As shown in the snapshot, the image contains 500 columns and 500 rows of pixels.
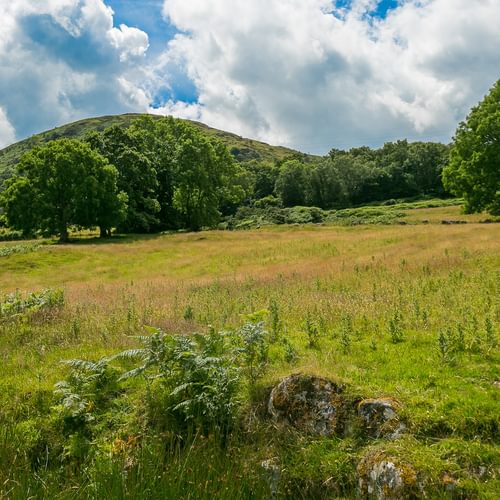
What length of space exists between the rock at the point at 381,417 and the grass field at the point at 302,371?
0.15 meters

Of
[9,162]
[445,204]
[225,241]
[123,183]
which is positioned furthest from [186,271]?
[9,162]

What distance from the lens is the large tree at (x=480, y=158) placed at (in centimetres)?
3984

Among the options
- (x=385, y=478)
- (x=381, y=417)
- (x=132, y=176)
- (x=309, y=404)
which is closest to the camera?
(x=385, y=478)

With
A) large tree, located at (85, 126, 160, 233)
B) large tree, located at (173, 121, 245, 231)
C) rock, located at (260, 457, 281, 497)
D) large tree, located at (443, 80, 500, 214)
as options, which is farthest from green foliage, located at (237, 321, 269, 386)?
large tree, located at (173, 121, 245, 231)

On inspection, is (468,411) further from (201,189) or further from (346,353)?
(201,189)

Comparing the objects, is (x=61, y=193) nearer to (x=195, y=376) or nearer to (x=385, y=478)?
(x=195, y=376)

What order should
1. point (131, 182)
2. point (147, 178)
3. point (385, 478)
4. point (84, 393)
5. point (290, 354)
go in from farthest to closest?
point (147, 178) → point (131, 182) → point (290, 354) → point (84, 393) → point (385, 478)

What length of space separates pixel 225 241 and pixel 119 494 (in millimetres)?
39493

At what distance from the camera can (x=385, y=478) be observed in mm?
A: 5137

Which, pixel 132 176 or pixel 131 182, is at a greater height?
pixel 132 176

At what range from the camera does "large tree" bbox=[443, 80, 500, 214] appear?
39844 millimetres

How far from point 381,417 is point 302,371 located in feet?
4.86

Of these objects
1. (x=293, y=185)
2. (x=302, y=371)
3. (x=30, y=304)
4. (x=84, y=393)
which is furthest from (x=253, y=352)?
(x=293, y=185)

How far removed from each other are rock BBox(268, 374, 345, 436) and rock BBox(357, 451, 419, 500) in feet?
2.95
